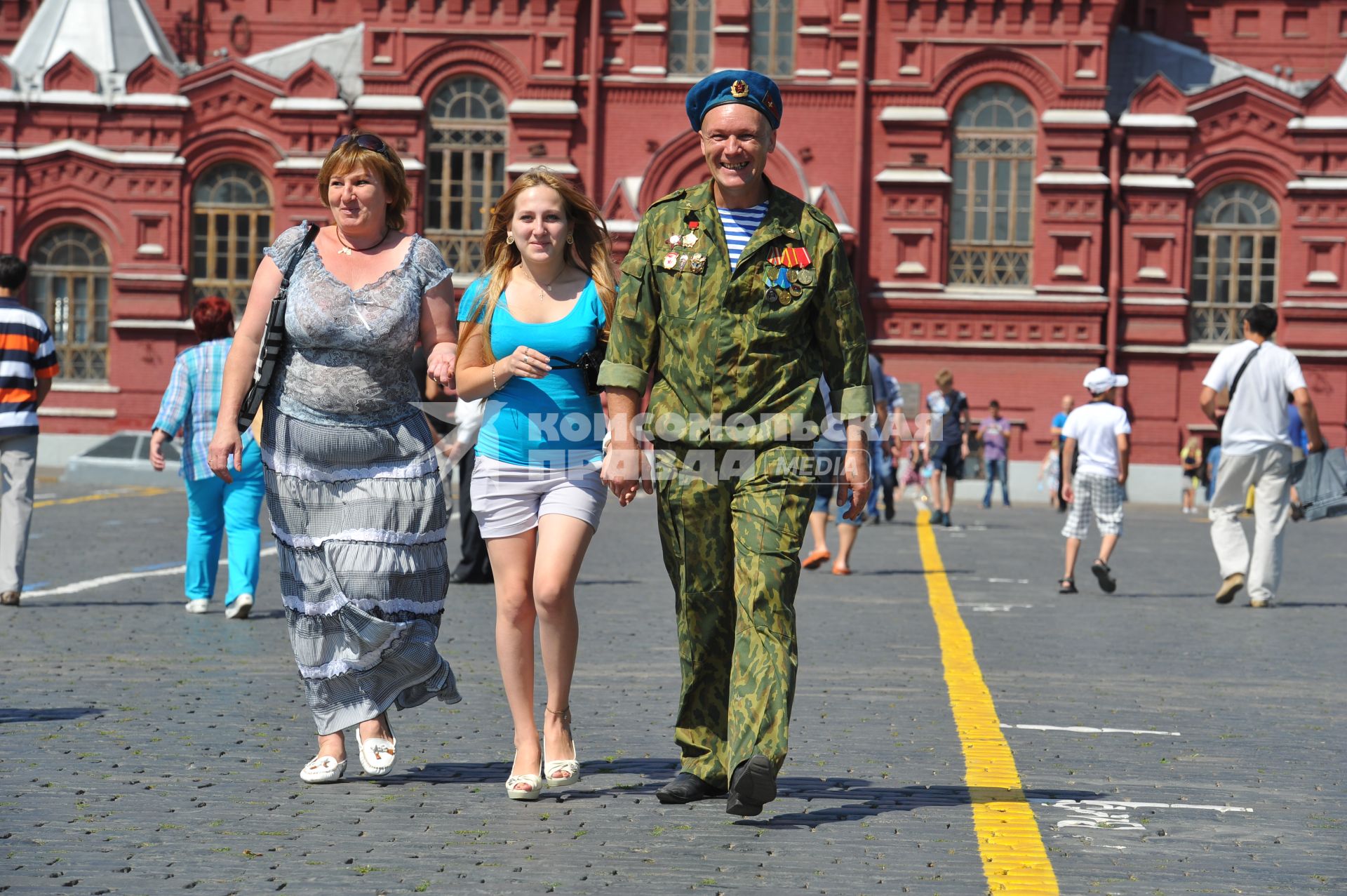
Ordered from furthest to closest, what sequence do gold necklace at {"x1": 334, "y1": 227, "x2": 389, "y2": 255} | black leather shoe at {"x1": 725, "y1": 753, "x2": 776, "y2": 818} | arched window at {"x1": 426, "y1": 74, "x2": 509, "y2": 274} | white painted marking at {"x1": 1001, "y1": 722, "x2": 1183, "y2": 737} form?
arched window at {"x1": 426, "y1": 74, "x2": 509, "y2": 274} → white painted marking at {"x1": 1001, "y1": 722, "x2": 1183, "y2": 737} → gold necklace at {"x1": 334, "y1": 227, "x2": 389, "y2": 255} → black leather shoe at {"x1": 725, "y1": 753, "x2": 776, "y2": 818}

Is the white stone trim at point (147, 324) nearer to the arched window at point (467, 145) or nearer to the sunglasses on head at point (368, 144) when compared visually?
the arched window at point (467, 145)

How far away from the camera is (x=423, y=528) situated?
623 centimetres

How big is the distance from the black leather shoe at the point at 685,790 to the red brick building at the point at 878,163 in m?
28.3

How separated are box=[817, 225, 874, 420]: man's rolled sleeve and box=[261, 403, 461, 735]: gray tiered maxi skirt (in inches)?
54.5

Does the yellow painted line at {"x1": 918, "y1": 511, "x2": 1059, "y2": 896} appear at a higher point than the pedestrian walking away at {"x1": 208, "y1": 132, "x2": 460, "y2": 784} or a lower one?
lower

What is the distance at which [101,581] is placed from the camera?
12.8 meters

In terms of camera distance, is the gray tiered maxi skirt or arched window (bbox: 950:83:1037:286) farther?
arched window (bbox: 950:83:1037:286)

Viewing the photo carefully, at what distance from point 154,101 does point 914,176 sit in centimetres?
1364

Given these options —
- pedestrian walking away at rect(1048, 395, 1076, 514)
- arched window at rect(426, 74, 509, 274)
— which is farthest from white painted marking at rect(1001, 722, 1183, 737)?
arched window at rect(426, 74, 509, 274)

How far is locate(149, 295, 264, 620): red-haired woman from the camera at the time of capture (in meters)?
11.2

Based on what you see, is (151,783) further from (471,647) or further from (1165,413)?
(1165,413)

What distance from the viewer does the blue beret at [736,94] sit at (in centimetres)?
573

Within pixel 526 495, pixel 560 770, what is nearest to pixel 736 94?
pixel 526 495

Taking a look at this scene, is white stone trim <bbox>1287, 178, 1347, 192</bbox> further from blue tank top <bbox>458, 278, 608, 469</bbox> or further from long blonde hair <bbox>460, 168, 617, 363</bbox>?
blue tank top <bbox>458, 278, 608, 469</bbox>
